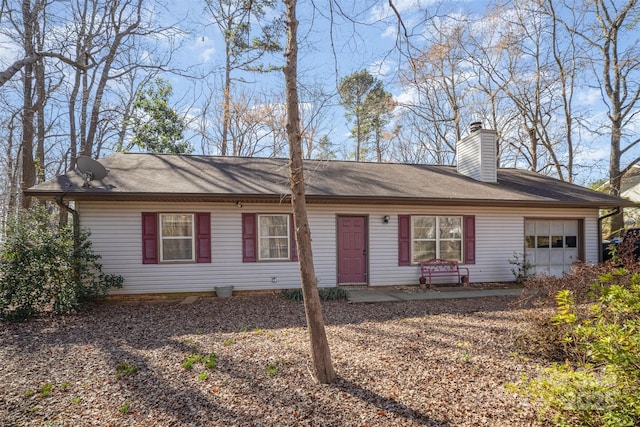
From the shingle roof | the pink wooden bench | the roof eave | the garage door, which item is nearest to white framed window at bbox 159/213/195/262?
the roof eave

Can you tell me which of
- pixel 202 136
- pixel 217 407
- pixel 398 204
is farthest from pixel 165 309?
pixel 202 136

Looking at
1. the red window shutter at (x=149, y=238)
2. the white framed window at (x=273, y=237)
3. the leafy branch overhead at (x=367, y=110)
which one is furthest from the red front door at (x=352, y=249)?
the leafy branch overhead at (x=367, y=110)

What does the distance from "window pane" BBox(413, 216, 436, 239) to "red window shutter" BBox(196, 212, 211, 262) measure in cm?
534

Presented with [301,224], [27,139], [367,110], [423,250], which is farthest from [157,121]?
[301,224]

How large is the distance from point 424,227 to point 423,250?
2.08ft

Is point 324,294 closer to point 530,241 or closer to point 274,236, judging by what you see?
point 274,236

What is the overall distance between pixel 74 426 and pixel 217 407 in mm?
1112

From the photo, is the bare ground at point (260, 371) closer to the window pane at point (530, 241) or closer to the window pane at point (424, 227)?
the window pane at point (424, 227)

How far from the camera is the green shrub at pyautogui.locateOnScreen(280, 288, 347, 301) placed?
762cm

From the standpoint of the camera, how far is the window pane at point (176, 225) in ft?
26.1

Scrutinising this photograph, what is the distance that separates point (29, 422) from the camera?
110 inches

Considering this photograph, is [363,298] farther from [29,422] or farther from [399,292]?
[29,422]

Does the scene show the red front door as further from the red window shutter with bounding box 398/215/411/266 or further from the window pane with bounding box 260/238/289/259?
the window pane with bounding box 260/238/289/259

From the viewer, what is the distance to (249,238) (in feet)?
27.2
